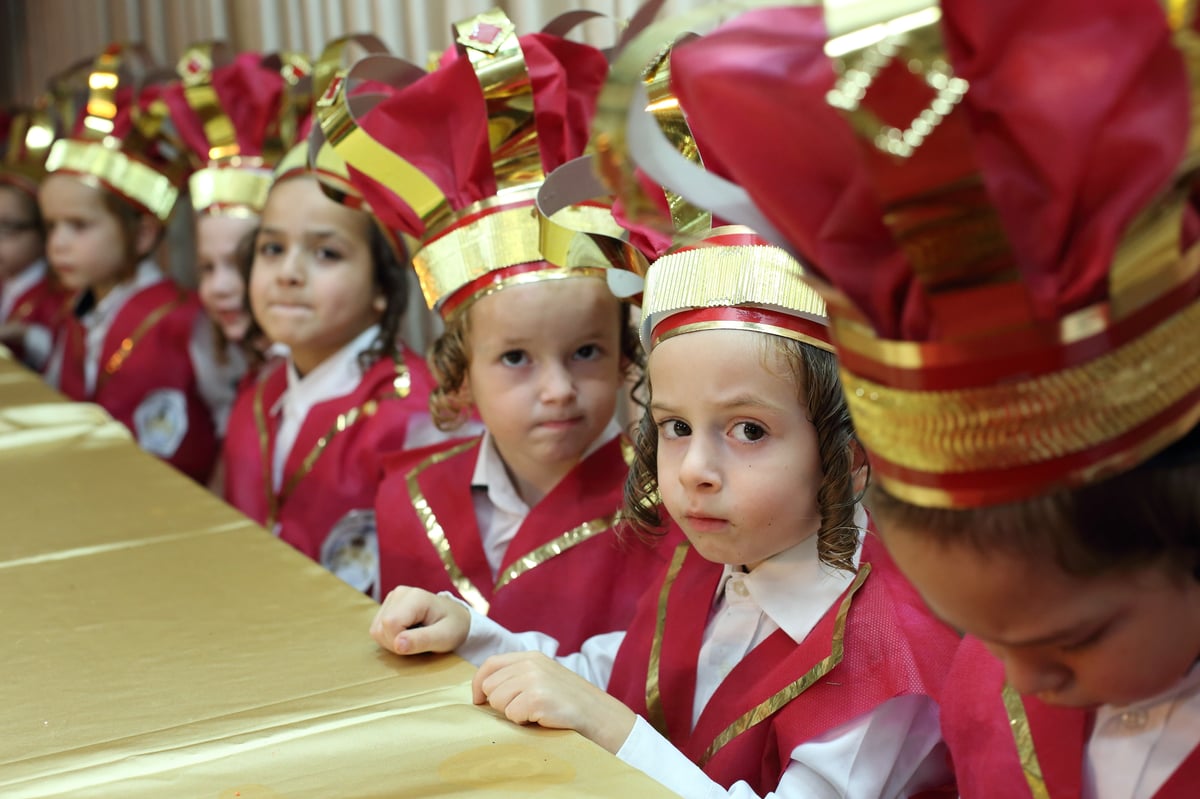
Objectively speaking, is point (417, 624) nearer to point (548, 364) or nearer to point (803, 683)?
point (803, 683)

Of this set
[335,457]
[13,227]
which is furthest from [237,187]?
[13,227]

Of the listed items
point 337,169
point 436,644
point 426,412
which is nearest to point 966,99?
point 436,644

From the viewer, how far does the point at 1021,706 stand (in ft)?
2.82

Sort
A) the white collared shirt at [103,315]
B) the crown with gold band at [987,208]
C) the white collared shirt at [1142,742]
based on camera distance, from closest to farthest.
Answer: the crown with gold band at [987,208], the white collared shirt at [1142,742], the white collared shirt at [103,315]

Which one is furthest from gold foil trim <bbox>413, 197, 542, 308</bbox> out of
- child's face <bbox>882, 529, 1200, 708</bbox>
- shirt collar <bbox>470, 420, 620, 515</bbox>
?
child's face <bbox>882, 529, 1200, 708</bbox>

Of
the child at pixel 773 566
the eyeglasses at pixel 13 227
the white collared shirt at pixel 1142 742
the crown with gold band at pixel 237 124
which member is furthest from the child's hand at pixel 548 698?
the eyeglasses at pixel 13 227

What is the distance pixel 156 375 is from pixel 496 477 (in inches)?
54.2

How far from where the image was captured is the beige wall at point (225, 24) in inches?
80.7

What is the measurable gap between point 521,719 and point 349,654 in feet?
0.65

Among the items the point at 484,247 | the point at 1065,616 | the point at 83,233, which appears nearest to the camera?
the point at 1065,616

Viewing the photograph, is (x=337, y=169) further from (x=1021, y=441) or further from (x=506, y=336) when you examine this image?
(x=1021, y=441)

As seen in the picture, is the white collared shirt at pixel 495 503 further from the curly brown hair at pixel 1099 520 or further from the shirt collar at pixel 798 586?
the curly brown hair at pixel 1099 520

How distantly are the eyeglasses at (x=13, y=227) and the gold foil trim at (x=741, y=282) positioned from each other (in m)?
2.75

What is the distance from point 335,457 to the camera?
189cm
